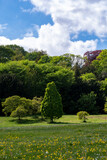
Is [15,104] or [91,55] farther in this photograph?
[91,55]

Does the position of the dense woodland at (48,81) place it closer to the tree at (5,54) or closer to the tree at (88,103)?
the tree at (88,103)

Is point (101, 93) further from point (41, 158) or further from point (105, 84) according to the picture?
point (41, 158)

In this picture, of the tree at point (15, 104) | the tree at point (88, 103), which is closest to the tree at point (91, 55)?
the tree at point (88, 103)

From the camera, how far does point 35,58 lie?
287ft

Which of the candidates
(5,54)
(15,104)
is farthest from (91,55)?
(15,104)

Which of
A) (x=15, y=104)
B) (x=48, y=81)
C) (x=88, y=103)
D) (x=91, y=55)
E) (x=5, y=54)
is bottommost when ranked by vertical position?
(x=15, y=104)

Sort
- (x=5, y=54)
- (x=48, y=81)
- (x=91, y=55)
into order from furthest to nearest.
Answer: (x=91, y=55) → (x=5, y=54) → (x=48, y=81)

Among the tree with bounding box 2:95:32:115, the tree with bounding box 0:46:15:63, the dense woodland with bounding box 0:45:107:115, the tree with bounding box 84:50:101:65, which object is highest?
the tree with bounding box 84:50:101:65

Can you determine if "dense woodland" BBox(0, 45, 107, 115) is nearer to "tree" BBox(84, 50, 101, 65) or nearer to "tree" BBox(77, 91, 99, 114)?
"tree" BBox(77, 91, 99, 114)

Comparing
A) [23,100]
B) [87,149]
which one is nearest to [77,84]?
[23,100]

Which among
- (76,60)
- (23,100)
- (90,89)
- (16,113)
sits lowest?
(16,113)

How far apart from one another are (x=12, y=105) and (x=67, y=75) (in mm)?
24735

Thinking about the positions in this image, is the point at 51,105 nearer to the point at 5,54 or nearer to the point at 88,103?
the point at 88,103

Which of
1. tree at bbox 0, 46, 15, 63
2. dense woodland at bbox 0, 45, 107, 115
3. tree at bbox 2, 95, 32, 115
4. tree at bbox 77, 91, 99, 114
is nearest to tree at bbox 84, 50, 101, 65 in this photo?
dense woodland at bbox 0, 45, 107, 115
